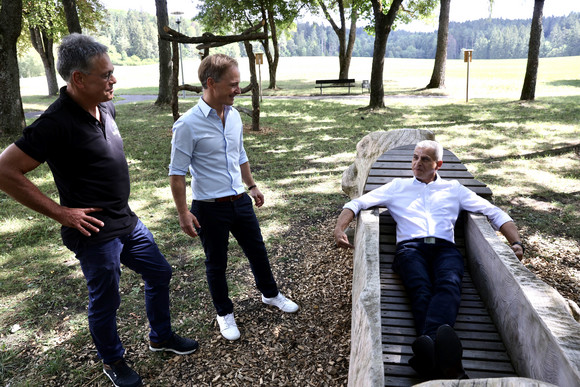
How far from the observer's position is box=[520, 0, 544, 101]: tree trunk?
1266 centimetres

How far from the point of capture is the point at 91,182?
229cm

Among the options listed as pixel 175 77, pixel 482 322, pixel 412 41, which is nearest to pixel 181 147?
pixel 482 322

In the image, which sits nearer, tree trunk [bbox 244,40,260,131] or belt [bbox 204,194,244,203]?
belt [bbox 204,194,244,203]

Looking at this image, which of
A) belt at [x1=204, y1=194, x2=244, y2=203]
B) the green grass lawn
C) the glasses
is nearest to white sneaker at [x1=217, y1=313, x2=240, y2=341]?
the green grass lawn

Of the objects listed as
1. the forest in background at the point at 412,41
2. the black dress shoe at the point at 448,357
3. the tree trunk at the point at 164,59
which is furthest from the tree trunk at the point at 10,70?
the forest in background at the point at 412,41

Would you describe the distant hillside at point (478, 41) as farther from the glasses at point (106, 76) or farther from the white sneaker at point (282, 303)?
the glasses at point (106, 76)

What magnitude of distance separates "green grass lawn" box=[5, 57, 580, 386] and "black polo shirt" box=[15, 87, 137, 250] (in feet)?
3.93

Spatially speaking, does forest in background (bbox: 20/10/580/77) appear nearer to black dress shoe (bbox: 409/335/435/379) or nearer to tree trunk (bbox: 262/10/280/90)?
tree trunk (bbox: 262/10/280/90)

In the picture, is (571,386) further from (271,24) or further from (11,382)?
(271,24)

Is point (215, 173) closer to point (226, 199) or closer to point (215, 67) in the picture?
point (226, 199)

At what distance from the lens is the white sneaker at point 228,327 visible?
10.4 ft

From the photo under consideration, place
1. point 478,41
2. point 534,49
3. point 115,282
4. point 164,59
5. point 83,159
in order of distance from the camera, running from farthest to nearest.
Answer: point 478,41 → point 164,59 → point 534,49 → point 115,282 → point 83,159

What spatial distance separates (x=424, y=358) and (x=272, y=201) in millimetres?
4259

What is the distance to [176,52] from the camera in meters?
9.10
